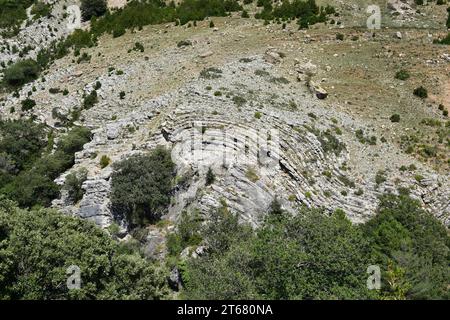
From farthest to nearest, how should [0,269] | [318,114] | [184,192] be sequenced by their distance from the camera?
[318,114] → [184,192] → [0,269]

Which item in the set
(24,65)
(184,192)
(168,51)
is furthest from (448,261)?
(24,65)

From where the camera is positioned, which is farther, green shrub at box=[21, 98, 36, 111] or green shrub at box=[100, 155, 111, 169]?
green shrub at box=[21, 98, 36, 111]

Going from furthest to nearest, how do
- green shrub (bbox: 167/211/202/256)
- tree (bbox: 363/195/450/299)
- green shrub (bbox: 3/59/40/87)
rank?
green shrub (bbox: 3/59/40/87), green shrub (bbox: 167/211/202/256), tree (bbox: 363/195/450/299)

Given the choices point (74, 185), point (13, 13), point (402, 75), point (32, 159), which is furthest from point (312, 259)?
point (13, 13)

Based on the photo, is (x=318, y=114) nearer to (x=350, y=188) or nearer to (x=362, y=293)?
(x=350, y=188)

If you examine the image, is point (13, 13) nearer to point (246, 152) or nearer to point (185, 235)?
point (246, 152)

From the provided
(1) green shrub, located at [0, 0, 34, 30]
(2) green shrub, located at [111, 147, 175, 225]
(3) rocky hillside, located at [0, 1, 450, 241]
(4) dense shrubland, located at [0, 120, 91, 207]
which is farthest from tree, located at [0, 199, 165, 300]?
(1) green shrub, located at [0, 0, 34, 30]

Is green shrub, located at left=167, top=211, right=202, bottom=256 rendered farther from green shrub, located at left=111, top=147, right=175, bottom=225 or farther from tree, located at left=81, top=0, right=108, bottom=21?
tree, located at left=81, top=0, right=108, bottom=21
